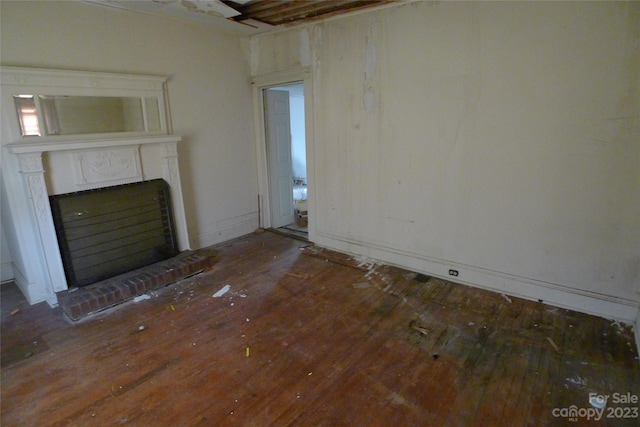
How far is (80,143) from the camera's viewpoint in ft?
10.5

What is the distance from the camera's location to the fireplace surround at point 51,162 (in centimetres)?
297

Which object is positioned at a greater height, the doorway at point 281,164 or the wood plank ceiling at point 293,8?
the wood plank ceiling at point 293,8

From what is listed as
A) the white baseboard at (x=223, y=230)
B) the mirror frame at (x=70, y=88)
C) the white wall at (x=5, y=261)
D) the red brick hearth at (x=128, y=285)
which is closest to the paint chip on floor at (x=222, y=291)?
the red brick hearth at (x=128, y=285)

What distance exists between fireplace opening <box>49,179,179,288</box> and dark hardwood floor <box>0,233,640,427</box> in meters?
0.49

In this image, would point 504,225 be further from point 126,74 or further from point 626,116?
point 126,74

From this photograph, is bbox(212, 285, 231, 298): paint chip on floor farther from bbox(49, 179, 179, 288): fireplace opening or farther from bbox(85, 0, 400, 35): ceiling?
bbox(85, 0, 400, 35): ceiling

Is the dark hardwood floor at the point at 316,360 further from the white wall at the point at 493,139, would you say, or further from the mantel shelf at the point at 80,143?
the mantel shelf at the point at 80,143

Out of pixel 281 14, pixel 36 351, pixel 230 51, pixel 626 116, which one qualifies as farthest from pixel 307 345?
pixel 230 51

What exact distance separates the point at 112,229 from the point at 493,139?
3766 mm

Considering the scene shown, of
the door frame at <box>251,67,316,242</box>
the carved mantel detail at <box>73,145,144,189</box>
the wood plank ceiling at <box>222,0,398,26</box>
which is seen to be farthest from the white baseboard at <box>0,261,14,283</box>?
the wood plank ceiling at <box>222,0,398,26</box>

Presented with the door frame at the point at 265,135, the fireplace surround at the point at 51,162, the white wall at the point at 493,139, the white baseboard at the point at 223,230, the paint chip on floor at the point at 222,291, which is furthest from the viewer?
the white baseboard at the point at 223,230

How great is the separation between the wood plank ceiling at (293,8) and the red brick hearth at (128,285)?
108 inches

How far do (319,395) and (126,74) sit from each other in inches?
138

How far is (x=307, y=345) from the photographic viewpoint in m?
2.63
